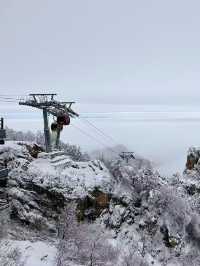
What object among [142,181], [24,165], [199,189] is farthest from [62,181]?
[199,189]

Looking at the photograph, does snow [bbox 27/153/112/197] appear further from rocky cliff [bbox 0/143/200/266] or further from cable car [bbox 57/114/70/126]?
cable car [bbox 57/114/70/126]

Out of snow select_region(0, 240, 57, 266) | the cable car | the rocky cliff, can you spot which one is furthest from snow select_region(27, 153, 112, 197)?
snow select_region(0, 240, 57, 266)

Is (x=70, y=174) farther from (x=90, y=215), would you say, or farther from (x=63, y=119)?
(x=63, y=119)

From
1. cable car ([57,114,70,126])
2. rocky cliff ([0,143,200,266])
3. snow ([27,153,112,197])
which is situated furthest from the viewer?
cable car ([57,114,70,126])

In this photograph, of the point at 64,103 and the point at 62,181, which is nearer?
the point at 62,181

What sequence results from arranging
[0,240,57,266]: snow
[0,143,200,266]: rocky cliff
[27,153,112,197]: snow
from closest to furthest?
[0,240,57,266]: snow → [0,143,200,266]: rocky cliff → [27,153,112,197]: snow

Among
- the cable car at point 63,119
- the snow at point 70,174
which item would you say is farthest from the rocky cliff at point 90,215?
the cable car at point 63,119

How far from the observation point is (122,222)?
5462cm

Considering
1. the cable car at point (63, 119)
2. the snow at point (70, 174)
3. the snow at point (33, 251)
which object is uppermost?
the cable car at point (63, 119)

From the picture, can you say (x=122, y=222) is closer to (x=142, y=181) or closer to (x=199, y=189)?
(x=142, y=181)

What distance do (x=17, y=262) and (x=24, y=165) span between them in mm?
15621

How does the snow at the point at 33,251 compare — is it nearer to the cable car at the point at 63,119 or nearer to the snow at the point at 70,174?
the snow at the point at 70,174

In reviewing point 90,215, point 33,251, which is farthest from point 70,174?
point 33,251

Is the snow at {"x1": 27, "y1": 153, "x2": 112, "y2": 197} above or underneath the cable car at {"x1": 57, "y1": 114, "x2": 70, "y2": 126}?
underneath
